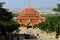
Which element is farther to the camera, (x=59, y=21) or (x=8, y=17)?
(x=59, y=21)

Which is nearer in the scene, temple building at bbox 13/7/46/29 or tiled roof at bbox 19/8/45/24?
temple building at bbox 13/7/46/29

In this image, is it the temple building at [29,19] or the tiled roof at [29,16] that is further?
the tiled roof at [29,16]

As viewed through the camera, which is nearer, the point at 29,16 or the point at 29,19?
the point at 29,19

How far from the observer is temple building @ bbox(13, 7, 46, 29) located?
7712 centimetres

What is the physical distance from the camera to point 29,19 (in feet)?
254

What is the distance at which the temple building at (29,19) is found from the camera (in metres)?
77.1

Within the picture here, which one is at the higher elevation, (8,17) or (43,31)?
(8,17)

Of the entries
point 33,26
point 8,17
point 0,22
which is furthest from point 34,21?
point 0,22

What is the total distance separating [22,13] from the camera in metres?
78.9

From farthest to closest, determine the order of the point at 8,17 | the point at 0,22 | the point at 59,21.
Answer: the point at 59,21 < the point at 8,17 < the point at 0,22

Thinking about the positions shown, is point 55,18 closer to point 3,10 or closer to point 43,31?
point 3,10

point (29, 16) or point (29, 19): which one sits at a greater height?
point (29, 16)

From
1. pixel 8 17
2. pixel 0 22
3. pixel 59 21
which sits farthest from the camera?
pixel 59 21

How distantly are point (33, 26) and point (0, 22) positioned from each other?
46911 millimetres
